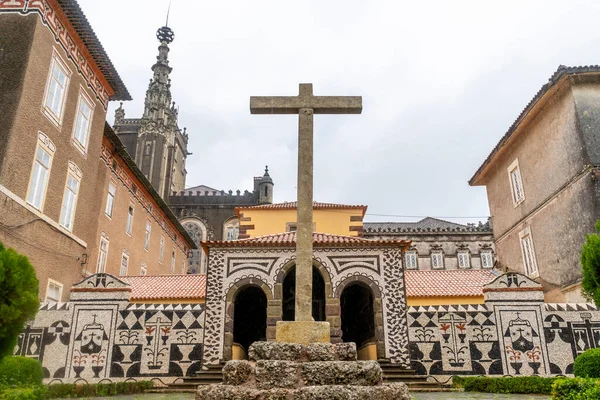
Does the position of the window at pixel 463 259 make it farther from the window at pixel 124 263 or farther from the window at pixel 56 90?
the window at pixel 56 90

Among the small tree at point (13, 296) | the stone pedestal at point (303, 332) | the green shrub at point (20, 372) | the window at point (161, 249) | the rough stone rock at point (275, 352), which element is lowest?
the green shrub at point (20, 372)

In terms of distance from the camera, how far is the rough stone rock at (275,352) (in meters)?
6.77

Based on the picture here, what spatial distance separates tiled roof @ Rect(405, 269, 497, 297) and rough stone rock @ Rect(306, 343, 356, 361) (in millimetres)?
10973

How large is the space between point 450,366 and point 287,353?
8.91 metres

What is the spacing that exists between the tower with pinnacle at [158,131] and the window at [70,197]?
26977mm

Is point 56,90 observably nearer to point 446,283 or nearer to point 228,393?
point 228,393

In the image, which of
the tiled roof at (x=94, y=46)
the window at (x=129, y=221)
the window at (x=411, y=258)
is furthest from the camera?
the window at (x=411, y=258)

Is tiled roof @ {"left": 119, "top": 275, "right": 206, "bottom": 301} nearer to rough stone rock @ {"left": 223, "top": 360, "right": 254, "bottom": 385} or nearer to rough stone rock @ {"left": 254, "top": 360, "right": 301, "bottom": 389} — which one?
rough stone rock @ {"left": 223, "top": 360, "right": 254, "bottom": 385}

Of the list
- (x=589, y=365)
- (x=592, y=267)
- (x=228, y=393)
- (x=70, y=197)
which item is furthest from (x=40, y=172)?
(x=589, y=365)

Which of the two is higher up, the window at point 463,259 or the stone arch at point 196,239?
the stone arch at point 196,239

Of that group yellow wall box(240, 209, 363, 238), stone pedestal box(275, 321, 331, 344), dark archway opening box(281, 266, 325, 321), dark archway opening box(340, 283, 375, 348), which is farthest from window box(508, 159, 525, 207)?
stone pedestal box(275, 321, 331, 344)

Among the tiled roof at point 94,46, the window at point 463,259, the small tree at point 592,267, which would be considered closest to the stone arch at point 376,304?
the small tree at point 592,267

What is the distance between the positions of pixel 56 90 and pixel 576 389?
51.5 ft

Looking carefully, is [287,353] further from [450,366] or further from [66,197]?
[66,197]
